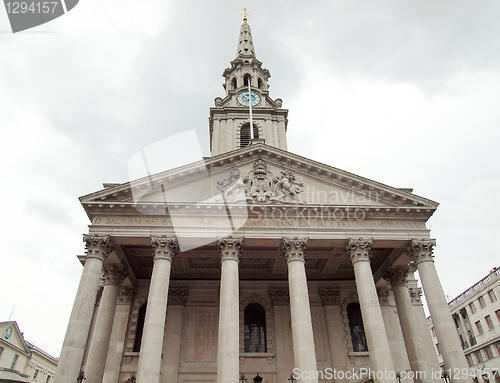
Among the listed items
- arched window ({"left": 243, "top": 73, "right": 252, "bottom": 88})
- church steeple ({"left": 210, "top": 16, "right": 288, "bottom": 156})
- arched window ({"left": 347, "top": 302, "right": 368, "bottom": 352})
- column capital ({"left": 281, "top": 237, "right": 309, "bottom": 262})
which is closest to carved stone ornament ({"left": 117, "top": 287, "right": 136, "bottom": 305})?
column capital ({"left": 281, "top": 237, "right": 309, "bottom": 262})

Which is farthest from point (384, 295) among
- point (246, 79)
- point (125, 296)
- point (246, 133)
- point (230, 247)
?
point (246, 79)

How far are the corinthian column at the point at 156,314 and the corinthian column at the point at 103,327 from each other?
4341 millimetres

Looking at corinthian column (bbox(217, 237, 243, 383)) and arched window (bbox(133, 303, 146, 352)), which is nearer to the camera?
corinthian column (bbox(217, 237, 243, 383))

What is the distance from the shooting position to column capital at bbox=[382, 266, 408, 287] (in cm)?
2227

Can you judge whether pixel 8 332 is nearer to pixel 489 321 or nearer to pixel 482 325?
pixel 482 325

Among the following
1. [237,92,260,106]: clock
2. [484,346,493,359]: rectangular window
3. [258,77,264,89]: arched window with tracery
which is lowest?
[484,346,493,359]: rectangular window

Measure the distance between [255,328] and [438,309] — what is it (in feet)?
36.6

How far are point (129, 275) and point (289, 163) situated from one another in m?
12.2

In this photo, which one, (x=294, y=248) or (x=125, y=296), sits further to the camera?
(x=125, y=296)

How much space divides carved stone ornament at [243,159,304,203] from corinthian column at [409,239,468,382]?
6.96m

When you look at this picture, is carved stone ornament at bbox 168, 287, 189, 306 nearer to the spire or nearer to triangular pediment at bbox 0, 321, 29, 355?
triangular pediment at bbox 0, 321, 29, 355

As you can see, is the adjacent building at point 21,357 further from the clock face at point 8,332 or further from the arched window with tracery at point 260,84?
the arched window with tracery at point 260,84

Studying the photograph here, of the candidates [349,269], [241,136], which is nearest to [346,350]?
[349,269]

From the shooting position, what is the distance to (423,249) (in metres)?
19.8
